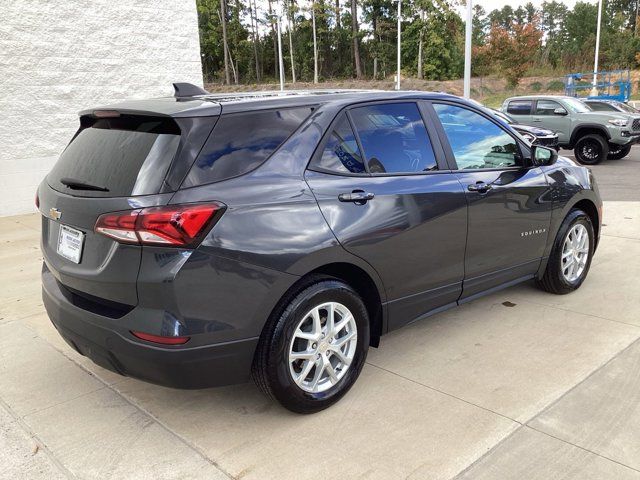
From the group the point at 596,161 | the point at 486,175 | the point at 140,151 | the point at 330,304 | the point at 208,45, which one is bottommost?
the point at 596,161

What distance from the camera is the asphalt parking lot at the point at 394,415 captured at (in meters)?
2.57

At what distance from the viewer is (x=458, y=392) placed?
318cm

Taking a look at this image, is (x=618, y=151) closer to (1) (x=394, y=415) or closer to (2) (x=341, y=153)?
(2) (x=341, y=153)

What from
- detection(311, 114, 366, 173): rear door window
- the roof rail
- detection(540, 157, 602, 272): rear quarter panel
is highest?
Answer: the roof rail

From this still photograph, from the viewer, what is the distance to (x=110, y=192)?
8.58ft

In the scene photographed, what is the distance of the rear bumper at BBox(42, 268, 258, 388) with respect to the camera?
8.21 ft

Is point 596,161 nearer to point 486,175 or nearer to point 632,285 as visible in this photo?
point 632,285

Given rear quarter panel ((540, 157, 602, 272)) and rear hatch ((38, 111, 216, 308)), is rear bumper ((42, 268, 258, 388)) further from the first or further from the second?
rear quarter panel ((540, 157, 602, 272))

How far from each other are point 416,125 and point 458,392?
5.38 ft

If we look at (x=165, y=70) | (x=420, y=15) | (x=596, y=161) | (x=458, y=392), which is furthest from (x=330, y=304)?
(x=420, y=15)

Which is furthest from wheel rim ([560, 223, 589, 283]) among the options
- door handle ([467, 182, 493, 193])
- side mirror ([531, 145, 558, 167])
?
door handle ([467, 182, 493, 193])

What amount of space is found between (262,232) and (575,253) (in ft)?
10.5

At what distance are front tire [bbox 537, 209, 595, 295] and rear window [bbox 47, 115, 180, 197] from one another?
3249 millimetres

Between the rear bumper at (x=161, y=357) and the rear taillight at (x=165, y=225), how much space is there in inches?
17.4
